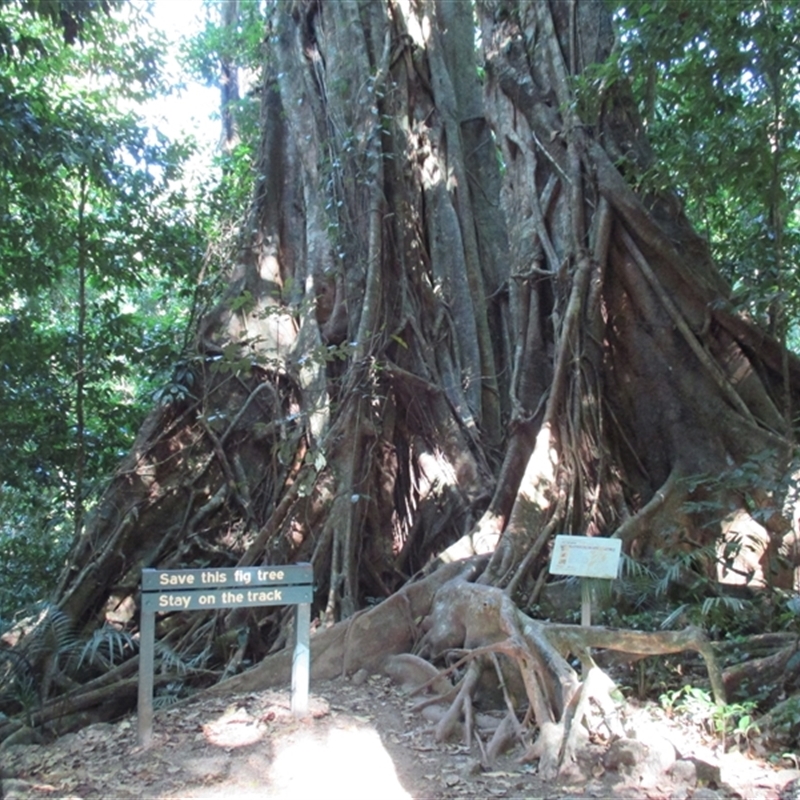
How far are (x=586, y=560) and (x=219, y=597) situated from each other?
167cm

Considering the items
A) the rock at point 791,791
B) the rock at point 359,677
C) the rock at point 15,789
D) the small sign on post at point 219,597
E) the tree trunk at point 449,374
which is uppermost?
the tree trunk at point 449,374

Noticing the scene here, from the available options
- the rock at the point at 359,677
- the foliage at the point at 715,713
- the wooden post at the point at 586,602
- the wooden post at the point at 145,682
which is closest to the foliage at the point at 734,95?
the wooden post at the point at 586,602

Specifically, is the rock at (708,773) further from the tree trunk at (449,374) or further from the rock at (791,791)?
the tree trunk at (449,374)

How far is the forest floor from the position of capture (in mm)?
3035

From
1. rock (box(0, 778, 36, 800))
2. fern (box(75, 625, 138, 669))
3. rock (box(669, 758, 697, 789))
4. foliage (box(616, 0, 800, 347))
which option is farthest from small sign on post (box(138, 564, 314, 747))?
foliage (box(616, 0, 800, 347))

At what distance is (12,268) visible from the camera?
21.7ft

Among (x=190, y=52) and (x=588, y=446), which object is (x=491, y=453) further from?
(x=190, y=52)

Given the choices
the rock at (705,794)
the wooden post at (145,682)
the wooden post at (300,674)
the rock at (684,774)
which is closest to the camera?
the rock at (705,794)

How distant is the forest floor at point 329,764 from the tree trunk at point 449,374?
2.52ft

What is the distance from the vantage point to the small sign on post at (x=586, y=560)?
3.75 metres

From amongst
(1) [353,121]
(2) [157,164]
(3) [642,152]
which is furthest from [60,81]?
(3) [642,152]

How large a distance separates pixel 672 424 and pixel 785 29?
2.44m

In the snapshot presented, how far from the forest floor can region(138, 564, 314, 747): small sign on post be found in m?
0.18

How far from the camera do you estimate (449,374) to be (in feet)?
21.4
